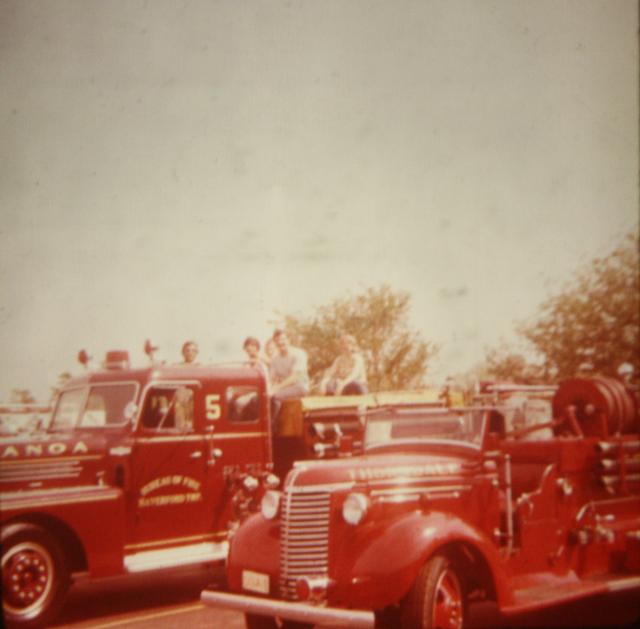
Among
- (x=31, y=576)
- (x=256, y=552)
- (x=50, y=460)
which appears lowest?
(x=31, y=576)

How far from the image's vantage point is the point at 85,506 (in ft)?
24.5

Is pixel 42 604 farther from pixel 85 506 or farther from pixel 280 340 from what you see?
pixel 280 340

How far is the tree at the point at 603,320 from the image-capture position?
959 cm

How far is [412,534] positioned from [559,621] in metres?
2.44

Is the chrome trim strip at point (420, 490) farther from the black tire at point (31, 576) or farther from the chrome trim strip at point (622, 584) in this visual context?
the black tire at point (31, 576)

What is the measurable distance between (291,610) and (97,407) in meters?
3.76

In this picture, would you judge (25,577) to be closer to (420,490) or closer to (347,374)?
(420,490)

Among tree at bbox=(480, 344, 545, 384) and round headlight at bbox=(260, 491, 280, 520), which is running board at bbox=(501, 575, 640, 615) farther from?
tree at bbox=(480, 344, 545, 384)

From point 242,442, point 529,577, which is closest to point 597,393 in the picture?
point 529,577

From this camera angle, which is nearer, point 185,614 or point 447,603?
point 447,603

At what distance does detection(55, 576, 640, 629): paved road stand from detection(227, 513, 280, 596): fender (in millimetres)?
884

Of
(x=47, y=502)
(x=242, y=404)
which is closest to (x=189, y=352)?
(x=242, y=404)

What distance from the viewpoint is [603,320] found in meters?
9.63

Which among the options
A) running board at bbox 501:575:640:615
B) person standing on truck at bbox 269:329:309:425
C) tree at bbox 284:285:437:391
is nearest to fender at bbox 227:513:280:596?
running board at bbox 501:575:640:615
